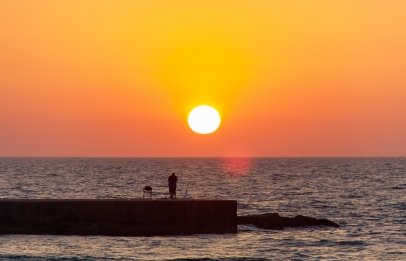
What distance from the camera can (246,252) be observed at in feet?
139

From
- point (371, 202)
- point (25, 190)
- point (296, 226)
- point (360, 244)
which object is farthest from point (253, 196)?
point (360, 244)

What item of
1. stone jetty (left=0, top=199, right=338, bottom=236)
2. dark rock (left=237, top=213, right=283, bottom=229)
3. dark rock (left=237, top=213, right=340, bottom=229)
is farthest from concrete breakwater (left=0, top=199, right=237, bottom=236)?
dark rock (left=237, top=213, right=340, bottom=229)

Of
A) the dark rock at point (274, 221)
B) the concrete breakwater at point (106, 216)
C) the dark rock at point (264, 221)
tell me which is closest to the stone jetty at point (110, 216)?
the concrete breakwater at point (106, 216)

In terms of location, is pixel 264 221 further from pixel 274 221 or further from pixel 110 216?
pixel 110 216

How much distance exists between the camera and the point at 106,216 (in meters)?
45.8

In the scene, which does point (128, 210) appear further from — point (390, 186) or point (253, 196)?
point (390, 186)

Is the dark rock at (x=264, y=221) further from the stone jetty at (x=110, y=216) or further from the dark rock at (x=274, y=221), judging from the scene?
the stone jetty at (x=110, y=216)

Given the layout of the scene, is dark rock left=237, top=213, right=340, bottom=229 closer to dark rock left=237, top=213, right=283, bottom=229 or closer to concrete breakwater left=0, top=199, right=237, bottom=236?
dark rock left=237, top=213, right=283, bottom=229

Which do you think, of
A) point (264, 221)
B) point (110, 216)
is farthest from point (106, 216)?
point (264, 221)

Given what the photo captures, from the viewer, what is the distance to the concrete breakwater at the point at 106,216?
45438 millimetres

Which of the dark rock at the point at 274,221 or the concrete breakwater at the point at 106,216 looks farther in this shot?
the dark rock at the point at 274,221

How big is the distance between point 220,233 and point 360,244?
7648mm

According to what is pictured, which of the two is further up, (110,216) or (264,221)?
(110,216)

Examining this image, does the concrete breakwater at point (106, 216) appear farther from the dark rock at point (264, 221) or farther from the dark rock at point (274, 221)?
the dark rock at point (274, 221)
